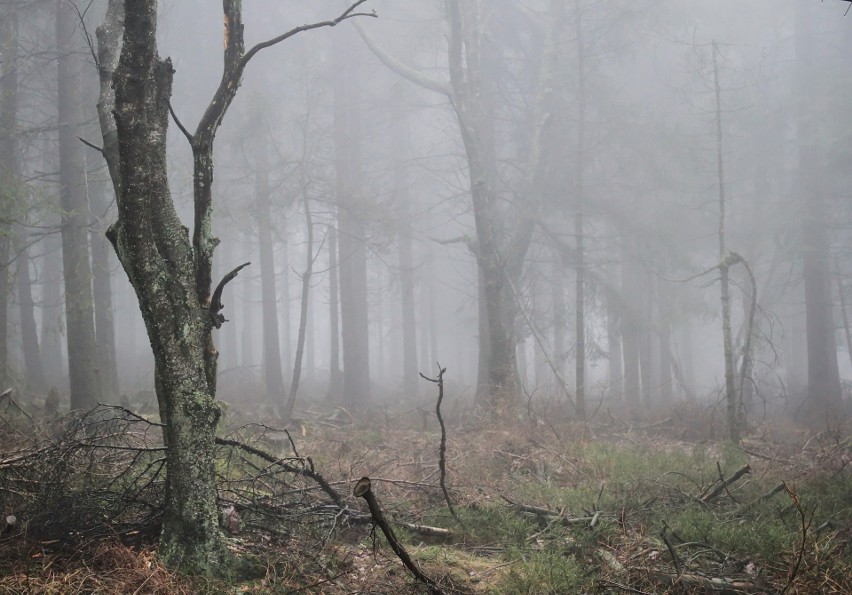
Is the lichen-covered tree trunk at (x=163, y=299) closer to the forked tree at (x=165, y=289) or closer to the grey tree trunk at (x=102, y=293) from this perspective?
the forked tree at (x=165, y=289)

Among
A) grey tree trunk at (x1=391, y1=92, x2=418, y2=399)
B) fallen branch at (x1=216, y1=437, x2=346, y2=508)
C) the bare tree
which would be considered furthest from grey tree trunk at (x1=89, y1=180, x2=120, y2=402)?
fallen branch at (x1=216, y1=437, x2=346, y2=508)

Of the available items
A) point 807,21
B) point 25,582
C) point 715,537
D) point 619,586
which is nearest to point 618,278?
point 807,21

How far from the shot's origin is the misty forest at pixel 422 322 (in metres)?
4.19

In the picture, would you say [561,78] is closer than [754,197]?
Yes

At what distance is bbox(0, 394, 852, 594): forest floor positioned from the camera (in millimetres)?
4031

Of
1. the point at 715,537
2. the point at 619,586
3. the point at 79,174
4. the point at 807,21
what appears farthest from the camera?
the point at 807,21

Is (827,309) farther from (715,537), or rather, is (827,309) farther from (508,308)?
(715,537)

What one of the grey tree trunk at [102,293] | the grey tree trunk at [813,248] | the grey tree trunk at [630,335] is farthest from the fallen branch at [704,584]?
the grey tree trunk at [630,335]

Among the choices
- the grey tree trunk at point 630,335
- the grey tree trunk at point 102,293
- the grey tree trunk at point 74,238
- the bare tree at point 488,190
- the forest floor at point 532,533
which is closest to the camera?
the forest floor at point 532,533

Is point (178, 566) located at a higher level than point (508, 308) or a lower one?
lower

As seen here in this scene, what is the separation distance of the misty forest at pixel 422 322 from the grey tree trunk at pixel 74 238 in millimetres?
58

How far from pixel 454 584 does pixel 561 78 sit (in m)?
15.5

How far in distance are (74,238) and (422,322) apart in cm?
2202

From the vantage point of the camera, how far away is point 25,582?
3586 millimetres
